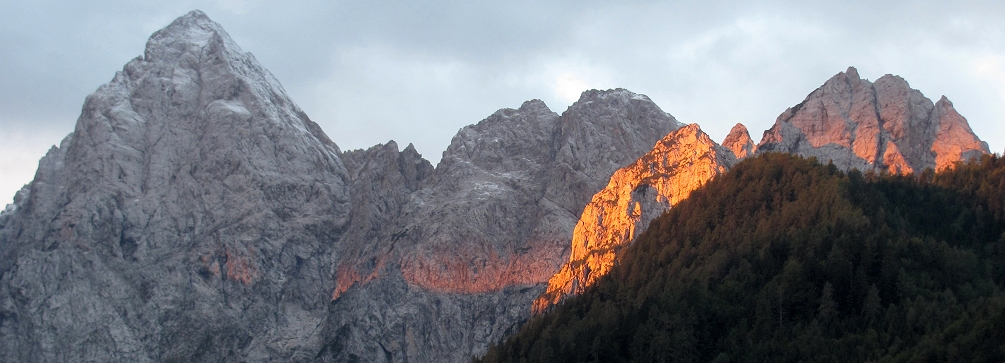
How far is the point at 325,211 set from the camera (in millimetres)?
185375

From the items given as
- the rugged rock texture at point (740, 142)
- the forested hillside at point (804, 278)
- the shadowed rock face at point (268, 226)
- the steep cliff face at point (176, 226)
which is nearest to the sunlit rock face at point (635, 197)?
the rugged rock texture at point (740, 142)

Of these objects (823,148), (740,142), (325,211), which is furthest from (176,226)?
(823,148)

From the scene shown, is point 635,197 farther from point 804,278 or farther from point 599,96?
point 804,278

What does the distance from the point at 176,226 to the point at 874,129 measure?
75562mm

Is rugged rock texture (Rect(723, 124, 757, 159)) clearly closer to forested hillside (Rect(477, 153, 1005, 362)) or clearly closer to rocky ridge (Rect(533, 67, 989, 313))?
rocky ridge (Rect(533, 67, 989, 313))

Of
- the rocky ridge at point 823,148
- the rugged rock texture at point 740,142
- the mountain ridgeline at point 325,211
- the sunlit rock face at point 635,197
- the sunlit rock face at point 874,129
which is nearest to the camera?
the sunlit rock face at point 635,197

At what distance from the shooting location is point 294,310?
568 feet

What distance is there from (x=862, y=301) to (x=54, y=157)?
114655 mm

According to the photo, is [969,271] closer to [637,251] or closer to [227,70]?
[637,251]

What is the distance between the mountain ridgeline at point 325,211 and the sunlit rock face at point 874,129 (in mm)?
232

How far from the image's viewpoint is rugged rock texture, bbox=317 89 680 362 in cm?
16488

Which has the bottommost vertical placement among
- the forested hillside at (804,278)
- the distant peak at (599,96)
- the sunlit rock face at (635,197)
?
the forested hillside at (804,278)

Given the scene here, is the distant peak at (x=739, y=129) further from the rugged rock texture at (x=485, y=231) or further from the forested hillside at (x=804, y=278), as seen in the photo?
the forested hillside at (x=804, y=278)

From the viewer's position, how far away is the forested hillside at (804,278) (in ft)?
308
